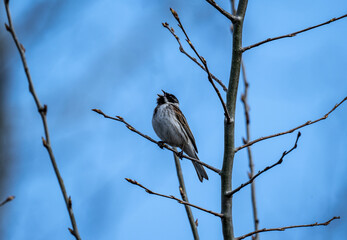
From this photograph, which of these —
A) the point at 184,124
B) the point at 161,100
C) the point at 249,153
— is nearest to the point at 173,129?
the point at 184,124

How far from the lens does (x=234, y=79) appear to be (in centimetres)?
328

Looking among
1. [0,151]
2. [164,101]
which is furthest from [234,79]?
[164,101]

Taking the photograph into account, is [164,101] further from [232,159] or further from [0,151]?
[232,159]

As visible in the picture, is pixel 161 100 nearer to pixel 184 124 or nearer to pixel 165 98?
pixel 165 98

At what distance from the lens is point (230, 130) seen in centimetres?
328

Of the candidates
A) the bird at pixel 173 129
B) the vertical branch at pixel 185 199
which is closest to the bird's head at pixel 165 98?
the bird at pixel 173 129

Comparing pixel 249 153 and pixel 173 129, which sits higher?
pixel 173 129

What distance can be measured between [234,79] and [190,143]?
385cm

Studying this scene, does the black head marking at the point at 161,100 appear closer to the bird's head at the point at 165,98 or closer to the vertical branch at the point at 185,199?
the bird's head at the point at 165,98

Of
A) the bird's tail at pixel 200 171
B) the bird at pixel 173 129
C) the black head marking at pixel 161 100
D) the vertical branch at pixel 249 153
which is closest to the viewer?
the vertical branch at pixel 249 153

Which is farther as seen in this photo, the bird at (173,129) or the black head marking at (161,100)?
the black head marking at (161,100)

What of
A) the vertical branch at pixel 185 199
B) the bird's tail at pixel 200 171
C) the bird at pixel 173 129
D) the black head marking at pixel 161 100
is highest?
the black head marking at pixel 161 100

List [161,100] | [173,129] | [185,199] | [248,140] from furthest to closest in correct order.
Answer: [161,100]
[173,129]
[248,140]
[185,199]

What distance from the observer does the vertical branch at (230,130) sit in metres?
3.15
